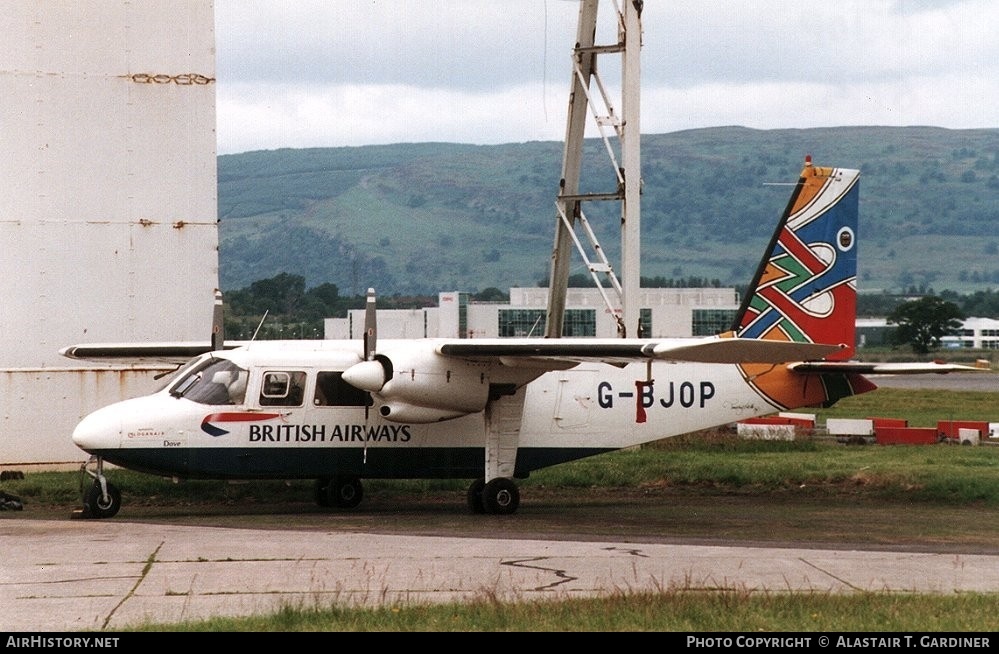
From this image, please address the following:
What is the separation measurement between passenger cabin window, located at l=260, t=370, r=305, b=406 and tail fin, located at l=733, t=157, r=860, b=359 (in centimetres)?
737

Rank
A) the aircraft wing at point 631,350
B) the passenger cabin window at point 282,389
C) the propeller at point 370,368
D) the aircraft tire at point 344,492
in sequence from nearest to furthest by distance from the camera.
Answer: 1. the aircraft wing at point 631,350
2. the propeller at point 370,368
3. the passenger cabin window at point 282,389
4. the aircraft tire at point 344,492

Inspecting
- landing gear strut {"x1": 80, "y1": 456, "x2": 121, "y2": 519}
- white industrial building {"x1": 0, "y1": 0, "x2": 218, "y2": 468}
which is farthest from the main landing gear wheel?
white industrial building {"x1": 0, "y1": 0, "x2": 218, "y2": 468}

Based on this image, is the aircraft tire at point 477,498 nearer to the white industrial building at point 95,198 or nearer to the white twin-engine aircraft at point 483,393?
the white twin-engine aircraft at point 483,393

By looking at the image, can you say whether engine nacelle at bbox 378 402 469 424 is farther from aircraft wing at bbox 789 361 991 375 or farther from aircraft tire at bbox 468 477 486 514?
aircraft wing at bbox 789 361 991 375

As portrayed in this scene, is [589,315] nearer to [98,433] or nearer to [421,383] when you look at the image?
[421,383]

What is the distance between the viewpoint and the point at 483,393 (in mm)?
20844

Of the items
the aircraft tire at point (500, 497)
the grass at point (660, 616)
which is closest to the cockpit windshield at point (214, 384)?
the aircraft tire at point (500, 497)

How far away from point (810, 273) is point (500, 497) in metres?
6.64

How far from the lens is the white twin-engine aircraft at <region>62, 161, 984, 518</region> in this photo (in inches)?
772

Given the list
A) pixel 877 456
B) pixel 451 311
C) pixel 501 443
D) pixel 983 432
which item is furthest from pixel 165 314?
pixel 451 311

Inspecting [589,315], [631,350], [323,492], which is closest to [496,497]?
[323,492]

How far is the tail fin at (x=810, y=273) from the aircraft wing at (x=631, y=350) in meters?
4.00

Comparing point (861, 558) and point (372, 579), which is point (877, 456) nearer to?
point (861, 558)

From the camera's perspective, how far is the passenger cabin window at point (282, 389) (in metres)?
20.5
